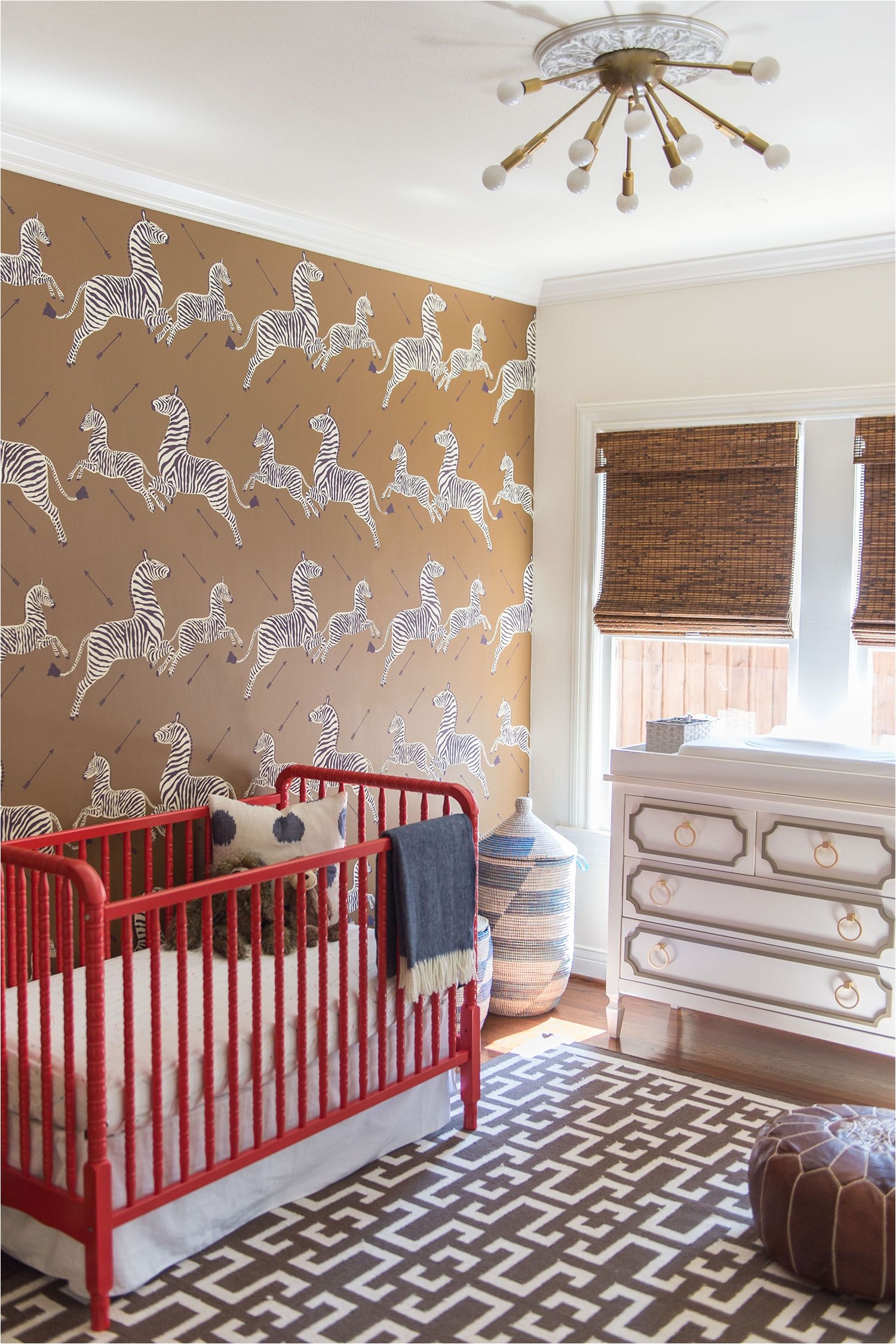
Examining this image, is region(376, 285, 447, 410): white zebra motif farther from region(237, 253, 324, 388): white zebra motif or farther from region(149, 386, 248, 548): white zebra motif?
region(149, 386, 248, 548): white zebra motif

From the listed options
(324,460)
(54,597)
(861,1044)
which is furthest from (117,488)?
(861,1044)

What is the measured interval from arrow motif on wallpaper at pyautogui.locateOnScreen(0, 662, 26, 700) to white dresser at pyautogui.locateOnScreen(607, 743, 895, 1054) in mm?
A: 1701

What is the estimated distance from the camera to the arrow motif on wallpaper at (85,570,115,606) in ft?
9.51

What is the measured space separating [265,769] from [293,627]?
1.37ft

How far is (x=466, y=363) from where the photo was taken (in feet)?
13.1

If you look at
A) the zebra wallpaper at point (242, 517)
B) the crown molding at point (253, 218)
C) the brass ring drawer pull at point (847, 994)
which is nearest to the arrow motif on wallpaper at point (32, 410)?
the zebra wallpaper at point (242, 517)

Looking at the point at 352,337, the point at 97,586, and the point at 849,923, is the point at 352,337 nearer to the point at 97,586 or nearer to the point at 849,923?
the point at 97,586

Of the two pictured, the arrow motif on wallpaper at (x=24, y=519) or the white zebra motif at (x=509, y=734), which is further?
the white zebra motif at (x=509, y=734)

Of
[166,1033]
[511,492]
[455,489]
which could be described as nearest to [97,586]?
[166,1033]

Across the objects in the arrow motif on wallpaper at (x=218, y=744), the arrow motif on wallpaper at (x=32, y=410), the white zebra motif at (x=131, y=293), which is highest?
the white zebra motif at (x=131, y=293)

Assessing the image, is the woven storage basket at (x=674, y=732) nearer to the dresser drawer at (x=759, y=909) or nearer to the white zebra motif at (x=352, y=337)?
the dresser drawer at (x=759, y=909)

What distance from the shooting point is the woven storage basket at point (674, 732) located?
3.54m

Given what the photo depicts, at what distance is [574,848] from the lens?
3.96 m

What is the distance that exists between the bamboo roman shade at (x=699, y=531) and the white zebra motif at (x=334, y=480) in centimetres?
93
